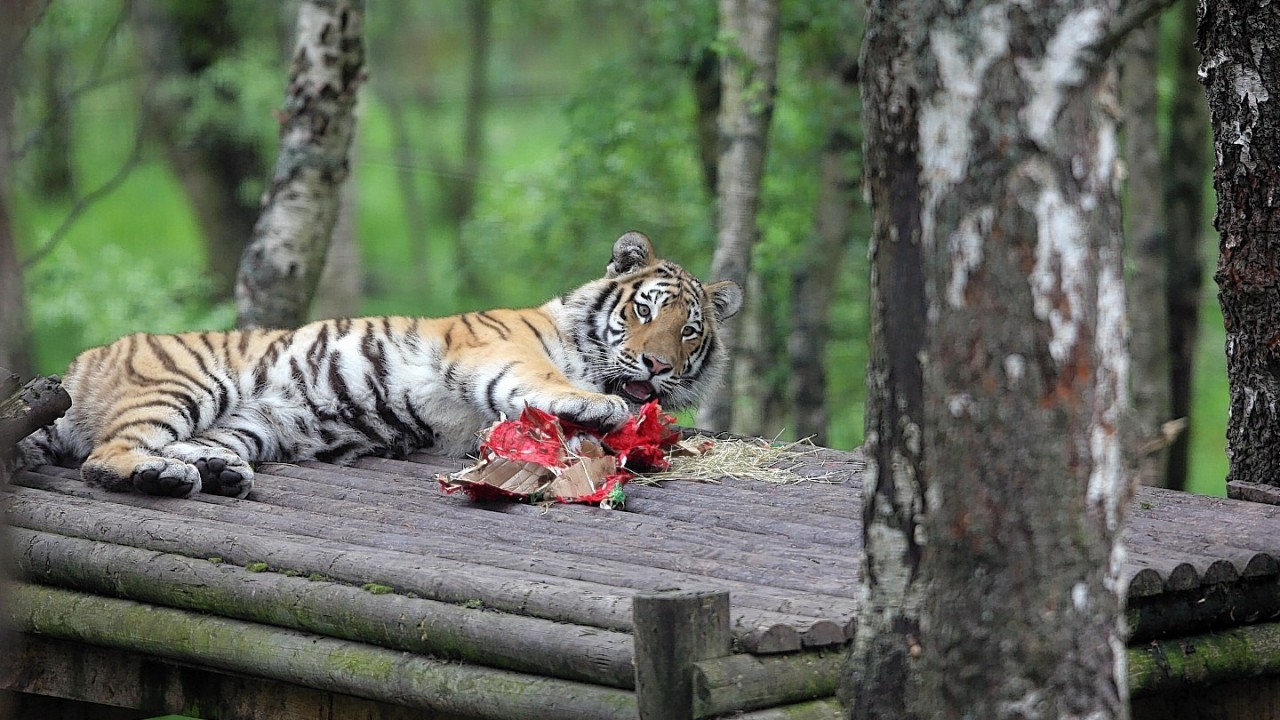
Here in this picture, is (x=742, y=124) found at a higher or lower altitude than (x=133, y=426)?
higher

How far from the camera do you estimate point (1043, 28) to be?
2.04m

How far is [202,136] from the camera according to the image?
11.0m

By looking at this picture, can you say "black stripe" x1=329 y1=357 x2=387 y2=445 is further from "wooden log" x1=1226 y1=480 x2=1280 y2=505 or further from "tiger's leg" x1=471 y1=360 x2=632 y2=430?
"wooden log" x1=1226 y1=480 x2=1280 y2=505

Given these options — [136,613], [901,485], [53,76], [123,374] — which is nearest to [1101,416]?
[901,485]

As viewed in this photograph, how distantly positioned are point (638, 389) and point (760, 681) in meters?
2.27

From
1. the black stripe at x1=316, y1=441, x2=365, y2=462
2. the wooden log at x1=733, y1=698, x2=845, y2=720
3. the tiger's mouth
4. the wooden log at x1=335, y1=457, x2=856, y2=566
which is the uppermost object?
the tiger's mouth

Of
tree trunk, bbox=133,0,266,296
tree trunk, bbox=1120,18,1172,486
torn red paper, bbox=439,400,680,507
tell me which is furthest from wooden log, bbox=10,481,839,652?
tree trunk, bbox=133,0,266,296

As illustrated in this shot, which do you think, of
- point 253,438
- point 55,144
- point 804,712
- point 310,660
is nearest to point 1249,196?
point 804,712

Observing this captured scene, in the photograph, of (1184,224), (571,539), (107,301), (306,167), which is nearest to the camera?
(571,539)

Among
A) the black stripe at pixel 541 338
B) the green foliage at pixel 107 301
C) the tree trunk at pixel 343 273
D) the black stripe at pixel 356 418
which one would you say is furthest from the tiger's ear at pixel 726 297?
the tree trunk at pixel 343 273

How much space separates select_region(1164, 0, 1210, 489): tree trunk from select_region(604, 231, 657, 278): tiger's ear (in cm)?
506

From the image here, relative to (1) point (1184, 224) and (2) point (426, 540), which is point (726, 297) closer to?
(2) point (426, 540)

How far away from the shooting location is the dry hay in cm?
419

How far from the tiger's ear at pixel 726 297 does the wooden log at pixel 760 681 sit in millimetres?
2577
